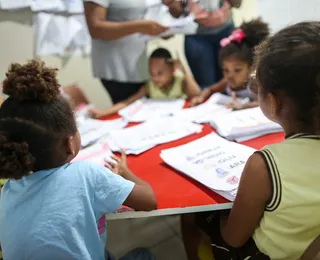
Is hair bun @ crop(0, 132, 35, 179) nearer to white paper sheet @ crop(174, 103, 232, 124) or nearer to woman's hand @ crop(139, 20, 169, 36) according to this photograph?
white paper sheet @ crop(174, 103, 232, 124)

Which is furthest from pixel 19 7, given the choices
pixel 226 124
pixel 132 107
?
pixel 226 124

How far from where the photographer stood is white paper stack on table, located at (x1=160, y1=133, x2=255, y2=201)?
994 mm

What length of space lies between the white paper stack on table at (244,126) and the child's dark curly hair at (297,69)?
462 mm

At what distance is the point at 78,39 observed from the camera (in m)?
2.44

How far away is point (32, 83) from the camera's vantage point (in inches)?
33.9

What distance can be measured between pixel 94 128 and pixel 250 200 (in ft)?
3.15

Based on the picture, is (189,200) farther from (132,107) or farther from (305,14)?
(305,14)

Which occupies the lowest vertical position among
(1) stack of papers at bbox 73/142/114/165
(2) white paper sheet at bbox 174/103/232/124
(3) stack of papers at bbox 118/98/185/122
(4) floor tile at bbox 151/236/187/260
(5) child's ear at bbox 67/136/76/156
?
(4) floor tile at bbox 151/236/187/260

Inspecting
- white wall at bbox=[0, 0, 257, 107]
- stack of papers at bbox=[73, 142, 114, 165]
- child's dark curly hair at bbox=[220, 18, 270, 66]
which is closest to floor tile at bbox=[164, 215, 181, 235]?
stack of papers at bbox=[73, 142, 114, 165]

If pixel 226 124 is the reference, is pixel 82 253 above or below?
below

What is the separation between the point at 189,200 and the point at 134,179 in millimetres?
176

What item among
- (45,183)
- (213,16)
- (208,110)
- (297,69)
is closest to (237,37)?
(213,16)

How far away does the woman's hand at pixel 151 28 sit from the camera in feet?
5.96

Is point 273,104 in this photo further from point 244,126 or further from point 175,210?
point 244,126
